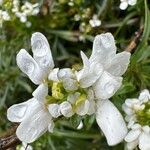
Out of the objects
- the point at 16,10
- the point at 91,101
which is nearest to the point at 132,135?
the point at 91,101

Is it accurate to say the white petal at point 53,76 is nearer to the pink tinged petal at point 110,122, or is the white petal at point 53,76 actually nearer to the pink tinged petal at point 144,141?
the pink tinged petal at point 110,122

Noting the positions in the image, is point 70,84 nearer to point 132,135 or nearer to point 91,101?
point 91,101

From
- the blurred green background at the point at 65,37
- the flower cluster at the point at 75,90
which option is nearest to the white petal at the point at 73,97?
the flower cluster at the point at 75,90

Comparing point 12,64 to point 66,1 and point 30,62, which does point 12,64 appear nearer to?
point 66,1

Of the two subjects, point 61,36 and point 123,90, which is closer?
point 123,90

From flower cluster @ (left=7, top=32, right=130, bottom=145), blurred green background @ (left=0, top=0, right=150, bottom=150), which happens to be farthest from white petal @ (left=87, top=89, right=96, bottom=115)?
blurred green background @ (left=0, top=0, right=150, bottom=150)

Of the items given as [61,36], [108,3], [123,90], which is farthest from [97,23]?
[123,90]
